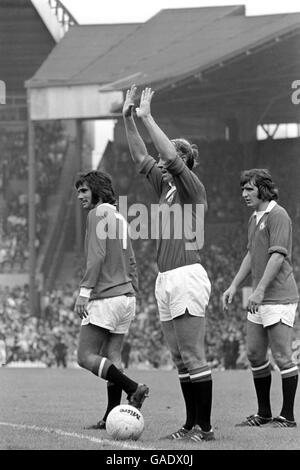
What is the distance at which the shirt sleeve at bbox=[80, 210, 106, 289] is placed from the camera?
25.0 feet

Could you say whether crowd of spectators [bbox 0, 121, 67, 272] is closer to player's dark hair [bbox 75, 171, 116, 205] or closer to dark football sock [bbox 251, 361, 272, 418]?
dark football sock [bbox 251, 361, 272, 418]

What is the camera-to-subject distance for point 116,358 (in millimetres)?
7941

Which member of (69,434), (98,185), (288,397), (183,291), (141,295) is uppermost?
(98,185)

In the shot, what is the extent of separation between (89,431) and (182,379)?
729 millimetres

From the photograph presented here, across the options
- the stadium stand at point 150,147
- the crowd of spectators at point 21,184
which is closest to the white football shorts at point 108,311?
the stadium stand at point 150,147

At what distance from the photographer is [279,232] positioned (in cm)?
809

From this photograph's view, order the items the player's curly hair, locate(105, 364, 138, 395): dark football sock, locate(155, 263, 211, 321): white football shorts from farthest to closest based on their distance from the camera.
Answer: locate(105, 364, 138, 395): dark football sock
the player's curly hair
locate(155, 263, 211, 321): white football shorts

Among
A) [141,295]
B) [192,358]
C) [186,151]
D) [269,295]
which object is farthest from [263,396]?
[141,295]

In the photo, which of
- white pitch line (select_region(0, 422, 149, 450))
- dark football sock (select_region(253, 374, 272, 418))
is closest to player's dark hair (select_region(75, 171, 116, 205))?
white pitch line (select_region(0, 422, 149, 450))

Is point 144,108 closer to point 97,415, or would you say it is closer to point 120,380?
point 120,380

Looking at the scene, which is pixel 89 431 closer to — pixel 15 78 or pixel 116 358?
pixel 116 358

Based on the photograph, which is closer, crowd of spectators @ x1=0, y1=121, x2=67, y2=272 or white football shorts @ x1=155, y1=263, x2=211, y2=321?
white football shorts @ x1=155, y1=263, x2=211, y2=321

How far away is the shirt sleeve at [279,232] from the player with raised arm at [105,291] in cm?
98

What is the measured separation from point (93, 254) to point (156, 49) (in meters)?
14.6
